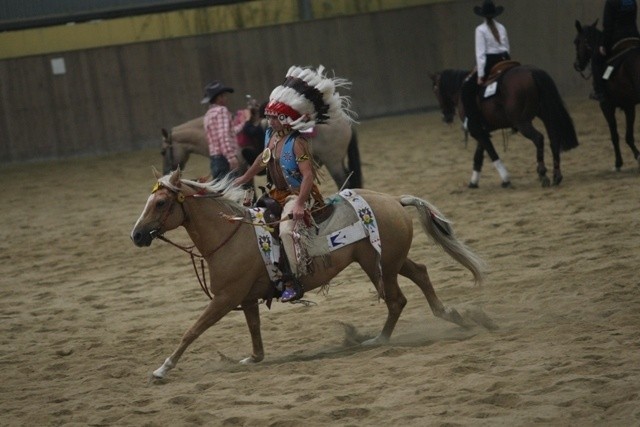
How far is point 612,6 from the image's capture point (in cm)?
1438

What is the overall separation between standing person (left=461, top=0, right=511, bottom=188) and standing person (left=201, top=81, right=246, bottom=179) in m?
3.39

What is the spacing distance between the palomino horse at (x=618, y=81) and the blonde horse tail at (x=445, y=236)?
6.32 metres

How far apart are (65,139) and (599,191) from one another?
12.0 metres

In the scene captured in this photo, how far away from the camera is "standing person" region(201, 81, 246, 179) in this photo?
43.9 ft

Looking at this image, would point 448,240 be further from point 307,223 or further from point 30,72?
point 30,72

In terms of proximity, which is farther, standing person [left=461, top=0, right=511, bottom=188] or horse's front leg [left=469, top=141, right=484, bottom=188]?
horse's front leg [left=469, top=141, right=484, bottom=188]

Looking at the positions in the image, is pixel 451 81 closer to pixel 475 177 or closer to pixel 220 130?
pixel 475 177

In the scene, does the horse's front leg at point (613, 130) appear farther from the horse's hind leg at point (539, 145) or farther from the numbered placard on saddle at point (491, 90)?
the numbered placard on saddle at point (491, 90)

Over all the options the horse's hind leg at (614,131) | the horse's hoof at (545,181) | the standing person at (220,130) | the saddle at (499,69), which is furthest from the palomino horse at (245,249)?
the horse's hind leg at (614,131)

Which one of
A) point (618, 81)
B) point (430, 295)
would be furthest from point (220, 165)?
point (430, 295)

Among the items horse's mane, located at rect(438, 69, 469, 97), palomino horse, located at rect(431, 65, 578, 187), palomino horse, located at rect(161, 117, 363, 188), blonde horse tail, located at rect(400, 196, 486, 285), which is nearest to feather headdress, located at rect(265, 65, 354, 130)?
blonde horse tail, located at rect(400, 196, 486, 285)

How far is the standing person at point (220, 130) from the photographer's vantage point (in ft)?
43.9

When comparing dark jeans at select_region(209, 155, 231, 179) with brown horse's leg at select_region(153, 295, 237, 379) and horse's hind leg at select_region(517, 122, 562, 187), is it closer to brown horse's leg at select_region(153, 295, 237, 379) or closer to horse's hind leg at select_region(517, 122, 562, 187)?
horse's hind leg at select_region(517, 122, 562, 187)

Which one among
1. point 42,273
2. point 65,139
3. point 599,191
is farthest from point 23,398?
point 65,139
